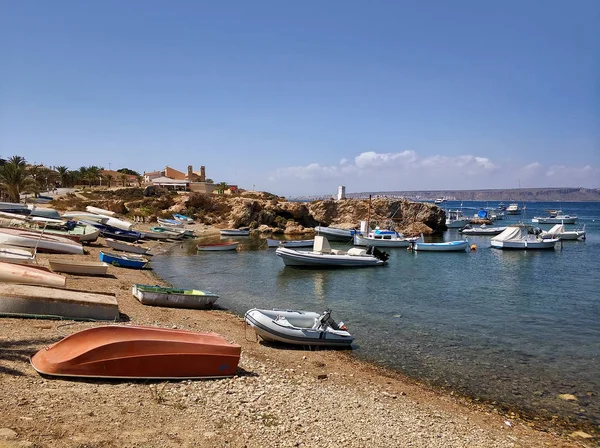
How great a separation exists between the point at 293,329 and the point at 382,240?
43.5 metres

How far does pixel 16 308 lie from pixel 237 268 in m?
24.4

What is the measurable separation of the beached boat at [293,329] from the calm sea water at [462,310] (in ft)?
4.37

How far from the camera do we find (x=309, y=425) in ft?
31.6

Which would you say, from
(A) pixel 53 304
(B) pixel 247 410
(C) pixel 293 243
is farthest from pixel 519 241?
(A) pixel 53 304

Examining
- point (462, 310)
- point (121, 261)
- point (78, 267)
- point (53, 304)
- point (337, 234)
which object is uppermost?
point (53, 304)

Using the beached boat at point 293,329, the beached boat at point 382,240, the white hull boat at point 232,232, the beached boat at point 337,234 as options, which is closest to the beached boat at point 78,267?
the beached boat at point 293,329

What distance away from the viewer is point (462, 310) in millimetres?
24453

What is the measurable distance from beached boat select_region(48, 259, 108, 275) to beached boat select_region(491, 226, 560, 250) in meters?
50.8

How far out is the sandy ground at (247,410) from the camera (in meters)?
7.90

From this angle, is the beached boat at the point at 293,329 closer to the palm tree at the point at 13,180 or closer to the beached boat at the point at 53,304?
the beached boat at the point at 53,304

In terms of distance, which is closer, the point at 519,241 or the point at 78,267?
the point at 78,267

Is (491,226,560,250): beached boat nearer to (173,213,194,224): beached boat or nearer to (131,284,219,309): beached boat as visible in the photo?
(131,284,219,309): beached boat

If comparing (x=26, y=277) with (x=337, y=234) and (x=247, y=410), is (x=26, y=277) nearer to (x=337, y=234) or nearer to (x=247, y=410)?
(x=247, y=410)

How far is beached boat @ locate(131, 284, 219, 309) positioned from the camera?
68.0 feet
